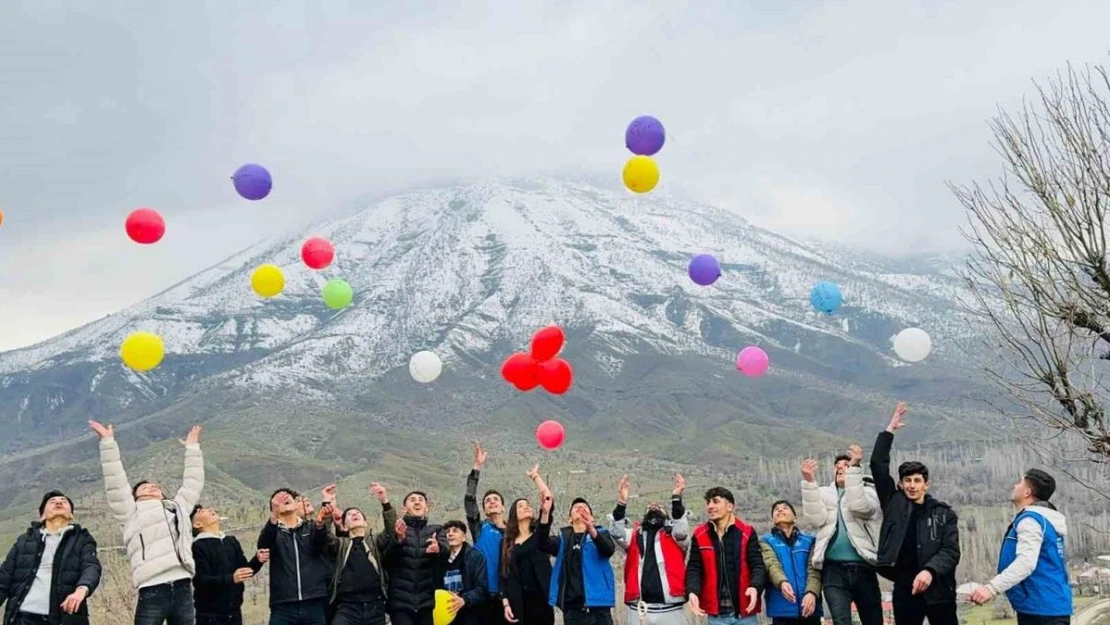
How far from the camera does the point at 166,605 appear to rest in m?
8.77

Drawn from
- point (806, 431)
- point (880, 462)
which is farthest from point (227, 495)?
point (880, 462)

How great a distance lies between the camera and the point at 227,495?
119 m

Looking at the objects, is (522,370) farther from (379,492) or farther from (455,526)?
(379,492)

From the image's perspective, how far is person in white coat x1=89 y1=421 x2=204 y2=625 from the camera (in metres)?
8.76

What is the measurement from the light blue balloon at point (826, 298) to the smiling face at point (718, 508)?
5401mm

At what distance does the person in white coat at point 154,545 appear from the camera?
876 centimetres

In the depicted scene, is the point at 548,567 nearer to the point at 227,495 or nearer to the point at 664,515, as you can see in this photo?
the point at 664,515

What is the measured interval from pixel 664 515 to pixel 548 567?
1.19m

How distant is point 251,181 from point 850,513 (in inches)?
345

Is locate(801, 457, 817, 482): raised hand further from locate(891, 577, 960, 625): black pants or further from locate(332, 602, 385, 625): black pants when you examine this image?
locate(332, 602, 385, 625): black pants

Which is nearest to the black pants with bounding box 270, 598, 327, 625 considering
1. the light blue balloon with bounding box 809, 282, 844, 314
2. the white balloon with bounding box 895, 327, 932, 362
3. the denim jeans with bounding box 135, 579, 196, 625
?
the denim jeans with bounding box 135, 579, 196, 625

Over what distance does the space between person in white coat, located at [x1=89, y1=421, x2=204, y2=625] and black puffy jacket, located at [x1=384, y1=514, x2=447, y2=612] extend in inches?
70.2

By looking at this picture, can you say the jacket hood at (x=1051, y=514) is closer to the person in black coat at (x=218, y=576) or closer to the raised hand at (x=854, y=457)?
the raised hand at (x=854, y=457)

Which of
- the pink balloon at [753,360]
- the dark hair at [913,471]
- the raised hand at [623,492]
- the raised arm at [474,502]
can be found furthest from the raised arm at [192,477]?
the pink balloon at [753,360]
